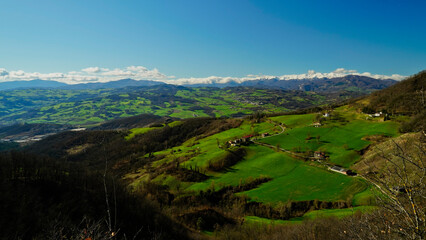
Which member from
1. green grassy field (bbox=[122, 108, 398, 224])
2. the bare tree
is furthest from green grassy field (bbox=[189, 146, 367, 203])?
the bare tree

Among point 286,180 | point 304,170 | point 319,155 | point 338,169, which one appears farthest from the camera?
point 319,155

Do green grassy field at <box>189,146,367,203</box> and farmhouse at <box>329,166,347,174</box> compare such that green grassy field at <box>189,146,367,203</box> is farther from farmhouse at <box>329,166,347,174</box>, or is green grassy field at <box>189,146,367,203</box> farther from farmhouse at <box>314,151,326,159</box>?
farmhouse at <box>314,151,326,159</box>

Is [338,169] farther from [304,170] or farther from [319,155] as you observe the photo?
[319,155]

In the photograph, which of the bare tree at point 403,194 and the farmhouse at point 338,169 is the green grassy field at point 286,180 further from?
the bare tree at point 403,194

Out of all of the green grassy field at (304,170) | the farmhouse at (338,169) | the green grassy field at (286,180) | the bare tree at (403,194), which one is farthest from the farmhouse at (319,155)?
the bare tree at (403,194)

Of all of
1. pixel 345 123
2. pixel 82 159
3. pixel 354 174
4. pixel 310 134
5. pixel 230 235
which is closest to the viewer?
pixel 230 235

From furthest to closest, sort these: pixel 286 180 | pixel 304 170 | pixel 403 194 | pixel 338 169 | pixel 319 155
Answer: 1. pixel 319 155
2. pixel 304 170
3. pixel 286 180
4. pixel 338 169
5. pixel 403 194

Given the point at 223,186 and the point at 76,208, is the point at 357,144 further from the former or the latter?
the point at 76,208

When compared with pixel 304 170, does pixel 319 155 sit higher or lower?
higher

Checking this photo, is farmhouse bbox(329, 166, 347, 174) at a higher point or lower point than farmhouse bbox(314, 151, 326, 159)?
lower

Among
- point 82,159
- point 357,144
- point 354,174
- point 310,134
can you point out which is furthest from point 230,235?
point 82,159

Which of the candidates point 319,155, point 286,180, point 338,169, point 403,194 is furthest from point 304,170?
Answer: point 403,194
